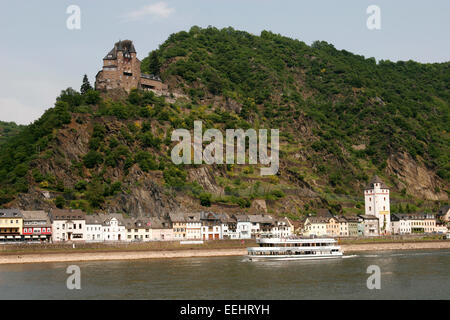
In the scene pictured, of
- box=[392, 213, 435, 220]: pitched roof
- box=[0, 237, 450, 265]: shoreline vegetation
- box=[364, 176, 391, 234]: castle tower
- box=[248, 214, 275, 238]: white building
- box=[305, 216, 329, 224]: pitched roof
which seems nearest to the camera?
box=[0, 237, 450, 265]: shoreline vegetation

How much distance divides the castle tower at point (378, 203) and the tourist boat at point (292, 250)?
49.7 metres

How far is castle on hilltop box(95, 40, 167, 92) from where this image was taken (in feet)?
488

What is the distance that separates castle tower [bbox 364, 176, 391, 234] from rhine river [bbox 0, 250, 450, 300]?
55.2m

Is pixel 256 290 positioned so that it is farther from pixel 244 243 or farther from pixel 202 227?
pixel 202 227

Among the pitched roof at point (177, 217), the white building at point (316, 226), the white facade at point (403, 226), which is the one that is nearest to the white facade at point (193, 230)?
the pitched roof at point (177, 217)

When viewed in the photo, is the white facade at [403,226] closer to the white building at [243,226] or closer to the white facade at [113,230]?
the white building at [243,226]

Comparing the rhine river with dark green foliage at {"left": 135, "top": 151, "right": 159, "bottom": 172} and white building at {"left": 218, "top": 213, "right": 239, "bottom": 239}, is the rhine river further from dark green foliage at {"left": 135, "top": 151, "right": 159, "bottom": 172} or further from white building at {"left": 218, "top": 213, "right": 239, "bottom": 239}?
dark green foliage at {"left": 135, "top": 151, "right": 159, "bottom": 172}

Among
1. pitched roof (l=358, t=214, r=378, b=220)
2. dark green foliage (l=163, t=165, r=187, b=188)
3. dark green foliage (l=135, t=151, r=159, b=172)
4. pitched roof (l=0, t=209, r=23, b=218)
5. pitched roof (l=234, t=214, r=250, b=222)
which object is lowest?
pitched roof (l=358, t=214, r=378, b=220)

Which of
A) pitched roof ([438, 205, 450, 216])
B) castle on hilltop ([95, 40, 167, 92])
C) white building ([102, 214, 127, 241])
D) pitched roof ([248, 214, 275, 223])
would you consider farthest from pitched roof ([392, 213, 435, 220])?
castle on hilltop ([95, 40, 167, 92])

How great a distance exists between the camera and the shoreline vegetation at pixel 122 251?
83.2 meters

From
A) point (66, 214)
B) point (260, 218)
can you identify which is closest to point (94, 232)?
point (66, 214)

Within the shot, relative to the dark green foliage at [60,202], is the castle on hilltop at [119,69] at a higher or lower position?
higher

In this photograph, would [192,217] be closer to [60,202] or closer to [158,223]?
[158,223]
